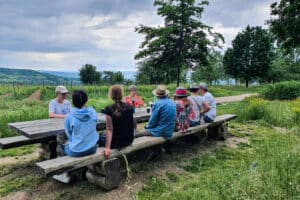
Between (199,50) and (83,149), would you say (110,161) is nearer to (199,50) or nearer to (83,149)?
(83,149)

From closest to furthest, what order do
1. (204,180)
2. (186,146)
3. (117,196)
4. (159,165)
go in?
1. (117,196)
2. (204,180)
3. (159,165)
4. (186,146)

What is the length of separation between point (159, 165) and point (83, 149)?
5.21ft

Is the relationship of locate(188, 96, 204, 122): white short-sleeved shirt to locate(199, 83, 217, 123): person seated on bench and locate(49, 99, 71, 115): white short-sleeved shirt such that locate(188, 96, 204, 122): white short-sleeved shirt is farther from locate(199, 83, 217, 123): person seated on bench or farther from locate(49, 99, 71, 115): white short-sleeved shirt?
locate(49, 99, 71, 115): white short-sleeved shirt

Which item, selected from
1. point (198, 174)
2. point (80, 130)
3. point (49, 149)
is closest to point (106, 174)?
point (80, 130)

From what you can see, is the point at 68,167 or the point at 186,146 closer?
the point at 68,167

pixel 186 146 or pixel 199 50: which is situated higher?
pixel 199 50

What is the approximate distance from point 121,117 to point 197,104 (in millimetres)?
2334

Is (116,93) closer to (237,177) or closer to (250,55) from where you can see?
(237,177)

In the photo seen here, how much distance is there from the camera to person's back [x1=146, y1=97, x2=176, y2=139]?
477cm

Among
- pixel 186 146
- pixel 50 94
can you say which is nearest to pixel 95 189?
pixel 186 146

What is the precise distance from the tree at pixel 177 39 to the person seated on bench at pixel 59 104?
2363 centimetres

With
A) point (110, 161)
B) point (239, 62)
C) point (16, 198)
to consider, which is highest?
point (239, 62)

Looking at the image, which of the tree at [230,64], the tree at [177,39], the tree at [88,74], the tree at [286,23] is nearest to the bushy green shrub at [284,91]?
the tree at [286,23]

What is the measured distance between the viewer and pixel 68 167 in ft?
11.1
